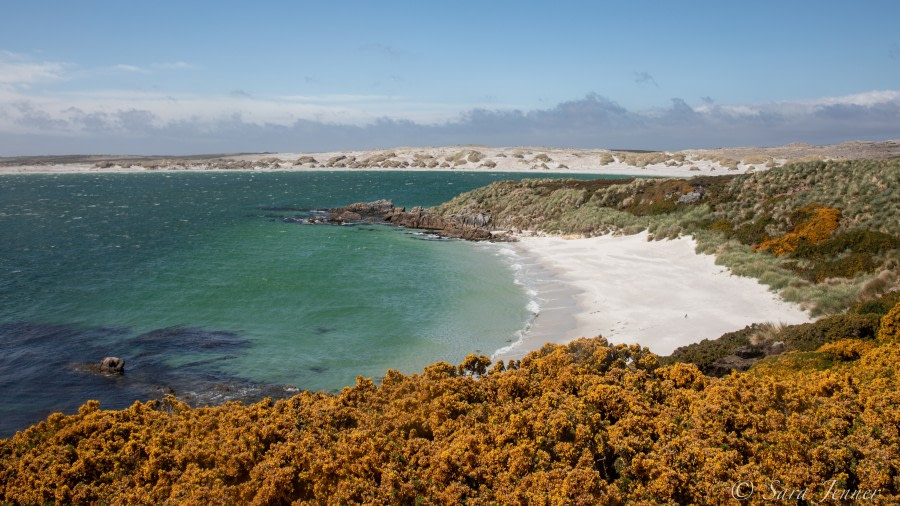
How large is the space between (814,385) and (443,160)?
174349 mm

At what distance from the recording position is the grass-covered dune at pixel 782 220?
72.8 ft

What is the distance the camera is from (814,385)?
30.6 feet

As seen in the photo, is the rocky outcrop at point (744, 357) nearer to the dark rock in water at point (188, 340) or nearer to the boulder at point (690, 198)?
the dark rock in water at point (188, 340)

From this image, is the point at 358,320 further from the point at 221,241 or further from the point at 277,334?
the point at 221,241

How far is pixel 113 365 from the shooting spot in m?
18.7

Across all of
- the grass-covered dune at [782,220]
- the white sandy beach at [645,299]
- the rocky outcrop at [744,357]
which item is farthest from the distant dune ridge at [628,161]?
the rocky outcrop at [744,357]

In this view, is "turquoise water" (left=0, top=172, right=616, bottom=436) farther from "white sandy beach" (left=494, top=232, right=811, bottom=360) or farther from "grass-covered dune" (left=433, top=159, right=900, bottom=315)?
"grass-covered dune" (left=433, top=159, right=900, bottom=315)

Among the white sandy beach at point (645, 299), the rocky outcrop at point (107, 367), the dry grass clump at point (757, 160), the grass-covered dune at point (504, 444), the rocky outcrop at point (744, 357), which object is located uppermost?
the dry grass clump at point (757, 160)

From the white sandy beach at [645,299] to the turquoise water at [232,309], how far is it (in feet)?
5.78

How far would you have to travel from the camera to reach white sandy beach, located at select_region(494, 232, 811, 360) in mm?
19250

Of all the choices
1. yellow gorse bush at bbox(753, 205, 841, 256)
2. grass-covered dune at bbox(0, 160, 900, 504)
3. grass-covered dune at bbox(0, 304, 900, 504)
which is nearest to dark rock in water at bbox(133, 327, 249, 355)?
grass-covered dune at bbox(0, 304, 900, 504)

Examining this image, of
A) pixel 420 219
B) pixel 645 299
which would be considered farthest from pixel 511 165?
pixel 645 299

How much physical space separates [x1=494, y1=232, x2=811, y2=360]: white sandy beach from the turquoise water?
69.4 inches

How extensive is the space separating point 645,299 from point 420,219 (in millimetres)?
34097
